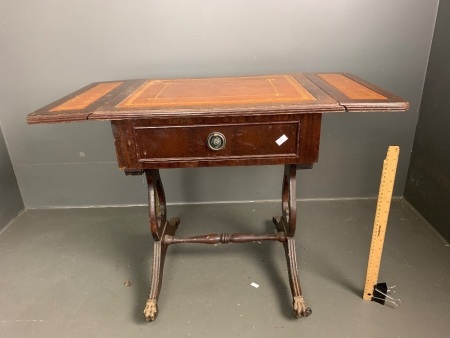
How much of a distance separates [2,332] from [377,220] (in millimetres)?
1817

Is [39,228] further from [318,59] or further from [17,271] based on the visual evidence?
[318,59]

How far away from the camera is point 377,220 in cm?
159

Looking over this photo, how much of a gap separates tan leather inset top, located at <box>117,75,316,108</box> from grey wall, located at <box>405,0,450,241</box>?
3.25 feet

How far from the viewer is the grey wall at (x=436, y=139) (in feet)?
6.89

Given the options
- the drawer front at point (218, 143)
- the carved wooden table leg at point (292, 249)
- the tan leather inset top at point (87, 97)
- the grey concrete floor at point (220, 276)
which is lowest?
the grey concrete floor at point (220, 276)

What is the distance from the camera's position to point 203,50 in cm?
221

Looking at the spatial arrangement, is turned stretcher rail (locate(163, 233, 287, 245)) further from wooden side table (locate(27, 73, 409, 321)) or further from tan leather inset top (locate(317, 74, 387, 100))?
tan leather inset top (locate(317, 74, 387, 100))

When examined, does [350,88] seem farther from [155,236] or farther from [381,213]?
[155,236]

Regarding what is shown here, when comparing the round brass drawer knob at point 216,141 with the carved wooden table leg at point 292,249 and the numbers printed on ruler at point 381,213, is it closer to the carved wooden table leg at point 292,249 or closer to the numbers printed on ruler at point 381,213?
the carved wooden table leg at point 292,249

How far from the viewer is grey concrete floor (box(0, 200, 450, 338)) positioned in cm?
164

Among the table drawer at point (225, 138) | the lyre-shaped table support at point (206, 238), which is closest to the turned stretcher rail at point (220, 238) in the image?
the lyre-shaped table support at point (206, 238)

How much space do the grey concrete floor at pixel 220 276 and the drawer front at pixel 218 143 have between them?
786mm

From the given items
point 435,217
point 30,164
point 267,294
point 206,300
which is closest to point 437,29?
point 435,217

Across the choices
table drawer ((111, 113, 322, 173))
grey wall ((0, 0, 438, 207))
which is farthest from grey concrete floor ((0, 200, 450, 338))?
table drawer ((111, 113, 322, 173))
